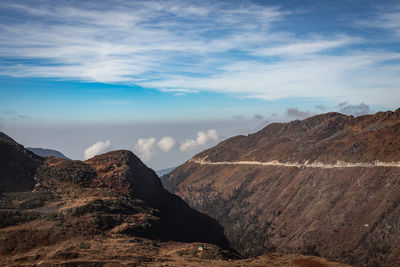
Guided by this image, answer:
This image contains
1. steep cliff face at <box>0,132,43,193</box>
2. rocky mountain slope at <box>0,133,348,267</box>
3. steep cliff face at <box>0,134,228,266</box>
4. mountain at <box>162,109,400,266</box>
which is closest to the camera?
rocky mountain slope at <box>0,133,348,267</box>

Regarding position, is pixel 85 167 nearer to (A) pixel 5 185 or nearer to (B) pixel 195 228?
(A) pixel 5 185

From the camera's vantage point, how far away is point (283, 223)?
148 meters

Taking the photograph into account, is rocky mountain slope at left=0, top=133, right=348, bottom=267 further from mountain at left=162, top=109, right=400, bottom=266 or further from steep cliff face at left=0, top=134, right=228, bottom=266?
mountain at left=162, top=109, right=400, bottom=266

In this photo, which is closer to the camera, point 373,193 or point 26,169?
point 26,169

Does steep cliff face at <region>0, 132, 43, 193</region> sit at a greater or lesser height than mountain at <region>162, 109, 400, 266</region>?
greater

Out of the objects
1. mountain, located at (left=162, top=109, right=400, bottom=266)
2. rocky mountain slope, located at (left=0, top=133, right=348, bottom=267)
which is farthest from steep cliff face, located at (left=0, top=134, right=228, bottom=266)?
mountain, located at (left=162, top=109, right=400, bottom=266)

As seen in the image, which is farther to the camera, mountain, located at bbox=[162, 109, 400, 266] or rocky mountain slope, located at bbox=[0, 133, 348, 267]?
mountain, located at bbox=[162, 109, 400, 266]

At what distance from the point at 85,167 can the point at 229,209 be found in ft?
361

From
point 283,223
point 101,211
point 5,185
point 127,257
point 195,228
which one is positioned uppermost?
point 5,185

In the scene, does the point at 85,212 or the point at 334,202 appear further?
the point at 334,202

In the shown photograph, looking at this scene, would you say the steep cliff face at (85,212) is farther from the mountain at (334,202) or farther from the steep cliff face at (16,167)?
the mountain at (334,202)

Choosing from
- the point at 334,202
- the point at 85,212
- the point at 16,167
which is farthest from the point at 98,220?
the point at 334,202

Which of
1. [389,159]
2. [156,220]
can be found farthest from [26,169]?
[389,159]

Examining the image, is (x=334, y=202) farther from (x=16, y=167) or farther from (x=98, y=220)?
(x=16, y=167)
